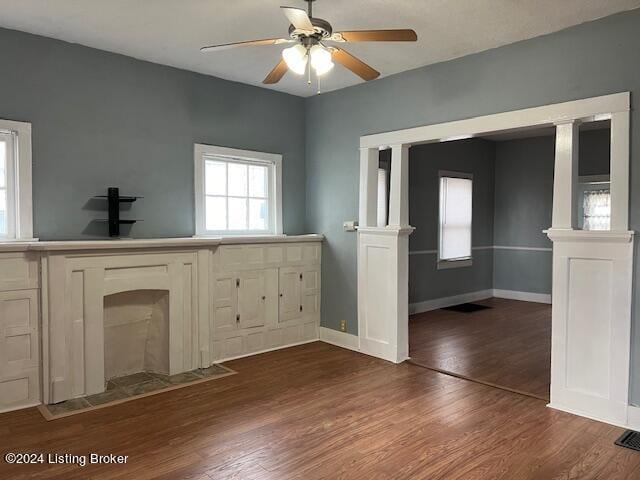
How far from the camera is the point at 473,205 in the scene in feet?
25.5

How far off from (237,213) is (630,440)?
3714 mm

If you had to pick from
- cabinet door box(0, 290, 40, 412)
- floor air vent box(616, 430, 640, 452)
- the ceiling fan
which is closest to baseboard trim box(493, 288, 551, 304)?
floor air vent box(616, 430, 640, 452)

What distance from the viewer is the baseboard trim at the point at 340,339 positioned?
4891mm

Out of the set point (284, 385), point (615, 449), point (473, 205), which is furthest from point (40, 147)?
point (473, 205)

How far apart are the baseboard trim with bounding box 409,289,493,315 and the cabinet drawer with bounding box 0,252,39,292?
4.75m

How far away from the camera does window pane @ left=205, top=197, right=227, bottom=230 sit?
15.4ft

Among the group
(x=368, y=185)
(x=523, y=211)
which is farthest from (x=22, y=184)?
(x=523, y=211)

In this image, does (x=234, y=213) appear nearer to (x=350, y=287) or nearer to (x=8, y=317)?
(x=350, y=287)

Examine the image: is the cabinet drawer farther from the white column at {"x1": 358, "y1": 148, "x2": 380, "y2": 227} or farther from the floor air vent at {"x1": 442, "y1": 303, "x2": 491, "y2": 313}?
the floor air vent at {"x1": 442, "y1": 303, "x2": 491, "y2": 313}

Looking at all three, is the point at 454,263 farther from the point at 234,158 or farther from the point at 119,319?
the point at 119,319

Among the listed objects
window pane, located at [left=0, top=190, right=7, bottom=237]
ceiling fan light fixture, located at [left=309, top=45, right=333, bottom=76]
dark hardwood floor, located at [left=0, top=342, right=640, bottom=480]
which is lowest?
dark hardwood floor, located at [left=0, top=342, right=640, bottom=480]

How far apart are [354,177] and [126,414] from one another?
9.67ft

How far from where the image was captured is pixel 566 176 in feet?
11.0

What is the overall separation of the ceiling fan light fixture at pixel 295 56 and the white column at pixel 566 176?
6.28 ft
